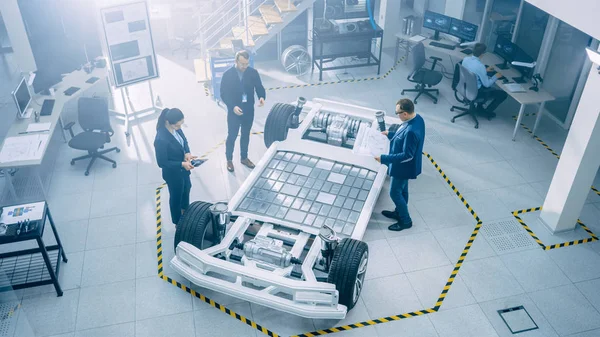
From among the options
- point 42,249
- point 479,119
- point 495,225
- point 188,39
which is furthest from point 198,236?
point 188,39

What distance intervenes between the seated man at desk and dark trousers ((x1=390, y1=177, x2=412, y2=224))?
3.26 m

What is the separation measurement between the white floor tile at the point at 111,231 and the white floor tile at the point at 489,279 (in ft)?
14.3

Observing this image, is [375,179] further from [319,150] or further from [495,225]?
[495,225]

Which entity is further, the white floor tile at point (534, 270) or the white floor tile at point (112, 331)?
the white floor tile at point (534, 270)

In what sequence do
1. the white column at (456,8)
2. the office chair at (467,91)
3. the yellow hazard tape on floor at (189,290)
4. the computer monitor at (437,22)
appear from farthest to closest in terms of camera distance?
1. the white column at (456,8)
2. the computer monitor at (437,22)
3. the office chair at (467,91)
4. the yellow hazard tape on floor at (189,290)

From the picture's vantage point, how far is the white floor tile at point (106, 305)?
571cm

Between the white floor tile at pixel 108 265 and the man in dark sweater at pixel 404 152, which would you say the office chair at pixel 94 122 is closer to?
the white floor tile at pixel 108 265

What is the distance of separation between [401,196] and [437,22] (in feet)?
17.6

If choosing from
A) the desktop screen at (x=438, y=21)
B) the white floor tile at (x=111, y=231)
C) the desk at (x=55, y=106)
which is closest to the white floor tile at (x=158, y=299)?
the white floor tile at (x=111, y=231)

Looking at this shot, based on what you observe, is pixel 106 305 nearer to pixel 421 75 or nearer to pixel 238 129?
pixel 238 129

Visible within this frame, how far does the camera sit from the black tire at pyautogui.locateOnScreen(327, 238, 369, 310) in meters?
5.46

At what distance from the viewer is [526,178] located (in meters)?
8.05

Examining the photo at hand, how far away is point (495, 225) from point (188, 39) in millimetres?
8243

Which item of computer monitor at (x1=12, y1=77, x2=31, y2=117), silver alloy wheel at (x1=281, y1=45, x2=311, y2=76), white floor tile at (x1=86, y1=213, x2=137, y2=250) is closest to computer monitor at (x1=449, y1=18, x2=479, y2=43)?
silver alloy wheel at (x1=281, y1=45, x2=311, y2=76)
